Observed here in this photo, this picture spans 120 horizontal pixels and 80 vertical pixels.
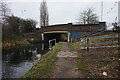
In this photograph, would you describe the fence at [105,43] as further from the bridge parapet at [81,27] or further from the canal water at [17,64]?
the bridge parapet at [81,27]

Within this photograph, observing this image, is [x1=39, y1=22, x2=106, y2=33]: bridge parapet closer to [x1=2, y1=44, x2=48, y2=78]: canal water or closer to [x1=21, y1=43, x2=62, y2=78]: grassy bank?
[x1=2, y1=44, x2=48, y2=78]: canal water

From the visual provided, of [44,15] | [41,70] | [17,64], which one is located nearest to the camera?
[41,70]

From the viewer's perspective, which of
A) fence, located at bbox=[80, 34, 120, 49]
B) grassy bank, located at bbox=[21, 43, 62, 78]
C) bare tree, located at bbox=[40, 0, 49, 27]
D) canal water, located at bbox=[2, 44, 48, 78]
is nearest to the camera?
grassy bank, located at bbox=[21, 43, 62, 78]

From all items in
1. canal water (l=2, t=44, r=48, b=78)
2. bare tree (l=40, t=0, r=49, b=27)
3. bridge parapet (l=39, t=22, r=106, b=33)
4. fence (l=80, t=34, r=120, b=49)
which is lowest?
canal water (l=2, t=44, r=48, b=78)

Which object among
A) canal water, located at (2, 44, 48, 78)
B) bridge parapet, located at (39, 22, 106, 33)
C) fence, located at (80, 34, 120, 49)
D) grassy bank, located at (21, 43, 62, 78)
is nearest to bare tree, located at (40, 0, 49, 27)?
bridge parapet, located at (39, 22, 106, 33)

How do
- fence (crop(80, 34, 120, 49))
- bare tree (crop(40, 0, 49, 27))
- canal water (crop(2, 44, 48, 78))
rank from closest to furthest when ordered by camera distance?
canal water (crop(2, 44, 48, 78)) < fence (crop(80, 34, 120, 49)) < bare tree (crop(40, 0, 49, 27))

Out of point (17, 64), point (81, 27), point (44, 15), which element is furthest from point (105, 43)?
point (44, 15)

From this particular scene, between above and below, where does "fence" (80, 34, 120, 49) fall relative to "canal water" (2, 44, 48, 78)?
above

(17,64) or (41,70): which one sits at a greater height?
(41,70)

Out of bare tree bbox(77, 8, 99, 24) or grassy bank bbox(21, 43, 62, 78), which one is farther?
bare tree bbox(77, 8, 99, 24)

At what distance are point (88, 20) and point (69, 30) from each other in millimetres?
7934

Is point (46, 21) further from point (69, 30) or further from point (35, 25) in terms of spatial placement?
point (69, 30)

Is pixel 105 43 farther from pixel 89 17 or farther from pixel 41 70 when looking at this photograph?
pixel 89 17

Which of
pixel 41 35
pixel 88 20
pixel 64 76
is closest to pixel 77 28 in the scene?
pixel 88 20
